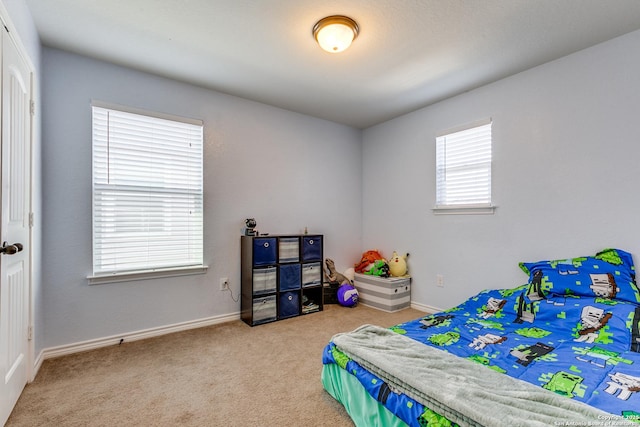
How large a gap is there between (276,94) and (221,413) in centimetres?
293

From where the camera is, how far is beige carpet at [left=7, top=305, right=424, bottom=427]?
1.65m

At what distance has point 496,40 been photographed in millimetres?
2248

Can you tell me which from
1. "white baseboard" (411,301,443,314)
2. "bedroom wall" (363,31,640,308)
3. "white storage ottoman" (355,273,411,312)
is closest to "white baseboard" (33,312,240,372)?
"white storage ottoman" (355,273,411,312)

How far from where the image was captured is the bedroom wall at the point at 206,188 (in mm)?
2402

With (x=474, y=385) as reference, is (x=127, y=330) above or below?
below

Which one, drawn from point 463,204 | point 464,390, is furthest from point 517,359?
point 463,204

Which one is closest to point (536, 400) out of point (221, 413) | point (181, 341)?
point (221, 413)

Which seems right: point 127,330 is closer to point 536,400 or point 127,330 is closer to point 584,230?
point 536,400

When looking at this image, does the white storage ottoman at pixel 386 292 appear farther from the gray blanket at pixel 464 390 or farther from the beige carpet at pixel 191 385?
the gray blanket at pixel 464 390

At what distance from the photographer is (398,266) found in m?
3.65

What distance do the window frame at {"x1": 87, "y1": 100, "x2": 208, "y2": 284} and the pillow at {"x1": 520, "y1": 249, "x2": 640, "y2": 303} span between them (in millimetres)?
3049

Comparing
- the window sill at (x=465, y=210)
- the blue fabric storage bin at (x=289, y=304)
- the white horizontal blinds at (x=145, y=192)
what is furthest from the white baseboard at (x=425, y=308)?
the white horizontal blinds at (x=145, y=192)

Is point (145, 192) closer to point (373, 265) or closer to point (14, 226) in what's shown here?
point (14, 226)

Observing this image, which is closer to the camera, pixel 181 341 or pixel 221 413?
pixel 221 413
